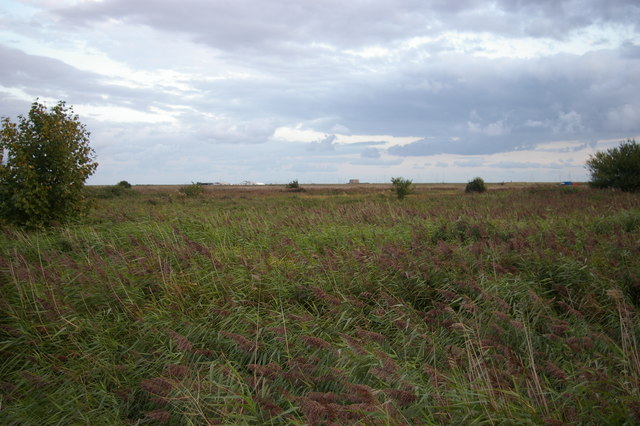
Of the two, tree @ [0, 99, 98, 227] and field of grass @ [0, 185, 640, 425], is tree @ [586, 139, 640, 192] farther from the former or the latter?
tree @ [0, 99, 98, 227]

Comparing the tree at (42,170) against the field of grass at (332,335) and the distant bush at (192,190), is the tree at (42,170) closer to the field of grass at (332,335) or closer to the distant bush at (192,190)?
the field of grass at (332,335)

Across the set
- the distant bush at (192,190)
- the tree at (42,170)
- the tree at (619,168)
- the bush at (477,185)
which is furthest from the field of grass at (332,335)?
the bush at (477,185)

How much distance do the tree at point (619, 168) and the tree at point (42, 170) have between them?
3534 cm

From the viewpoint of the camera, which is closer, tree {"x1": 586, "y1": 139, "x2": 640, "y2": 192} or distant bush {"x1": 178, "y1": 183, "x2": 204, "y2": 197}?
tree {"x1": 586, "y1": 139, "x2": 640, "y2": 192}

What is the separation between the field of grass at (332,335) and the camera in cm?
357

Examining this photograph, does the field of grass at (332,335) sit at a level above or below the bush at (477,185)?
below

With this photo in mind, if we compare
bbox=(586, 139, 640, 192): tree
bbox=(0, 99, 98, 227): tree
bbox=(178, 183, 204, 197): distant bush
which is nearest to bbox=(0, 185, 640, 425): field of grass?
bbox=(0, 99, 98, 227): tree

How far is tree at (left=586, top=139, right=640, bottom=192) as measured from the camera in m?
31.3

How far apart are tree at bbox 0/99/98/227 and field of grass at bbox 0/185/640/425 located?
15.8 feet

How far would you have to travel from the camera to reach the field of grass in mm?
3566

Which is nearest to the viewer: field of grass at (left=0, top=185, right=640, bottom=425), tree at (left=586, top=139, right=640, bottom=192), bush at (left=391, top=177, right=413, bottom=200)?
field of grass at (left=0, top=185, right=640, bottom=425)

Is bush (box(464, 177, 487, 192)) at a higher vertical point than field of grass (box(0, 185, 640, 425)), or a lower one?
higher

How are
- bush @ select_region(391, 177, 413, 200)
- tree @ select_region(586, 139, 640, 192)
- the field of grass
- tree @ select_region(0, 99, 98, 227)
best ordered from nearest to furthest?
the field of grass, tree @ select_region(0, 99, 98, 227), tree @ select_region(586, 139, 640, 192), bush @ select_region(391, 177, 413, 200)

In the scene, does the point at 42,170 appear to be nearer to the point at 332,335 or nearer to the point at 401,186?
the point at 332,335
